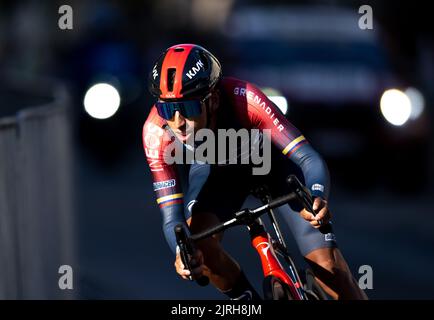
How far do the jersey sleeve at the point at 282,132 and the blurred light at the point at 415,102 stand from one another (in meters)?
9.57

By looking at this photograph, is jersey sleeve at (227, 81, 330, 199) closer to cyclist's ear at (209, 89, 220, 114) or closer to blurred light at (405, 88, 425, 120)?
cyclist's ear at (209, 89, 220, 114)

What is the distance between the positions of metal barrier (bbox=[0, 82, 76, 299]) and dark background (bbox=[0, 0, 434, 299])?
3.67 feet

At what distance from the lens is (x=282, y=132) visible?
21.1ft

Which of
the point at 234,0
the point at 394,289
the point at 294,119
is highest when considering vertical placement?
the point at 234,0

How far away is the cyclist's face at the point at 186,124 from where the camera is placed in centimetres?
617

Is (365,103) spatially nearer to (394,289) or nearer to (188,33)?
(394,289)

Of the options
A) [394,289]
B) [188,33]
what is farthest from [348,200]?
[188,33]

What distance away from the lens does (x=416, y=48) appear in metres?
27.4

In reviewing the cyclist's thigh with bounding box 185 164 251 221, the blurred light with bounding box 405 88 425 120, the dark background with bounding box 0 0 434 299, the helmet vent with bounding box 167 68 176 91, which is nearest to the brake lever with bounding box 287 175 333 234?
the helmet vent with bounding box 167 68 176 91

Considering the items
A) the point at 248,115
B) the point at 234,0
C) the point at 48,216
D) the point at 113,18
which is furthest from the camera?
the point at 113,18

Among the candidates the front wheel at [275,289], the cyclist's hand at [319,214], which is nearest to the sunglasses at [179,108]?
the cyclist's hand at [319,214]

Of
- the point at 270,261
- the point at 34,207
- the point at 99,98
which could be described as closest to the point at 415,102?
the point at 99,98

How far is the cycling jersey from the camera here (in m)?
6.39
